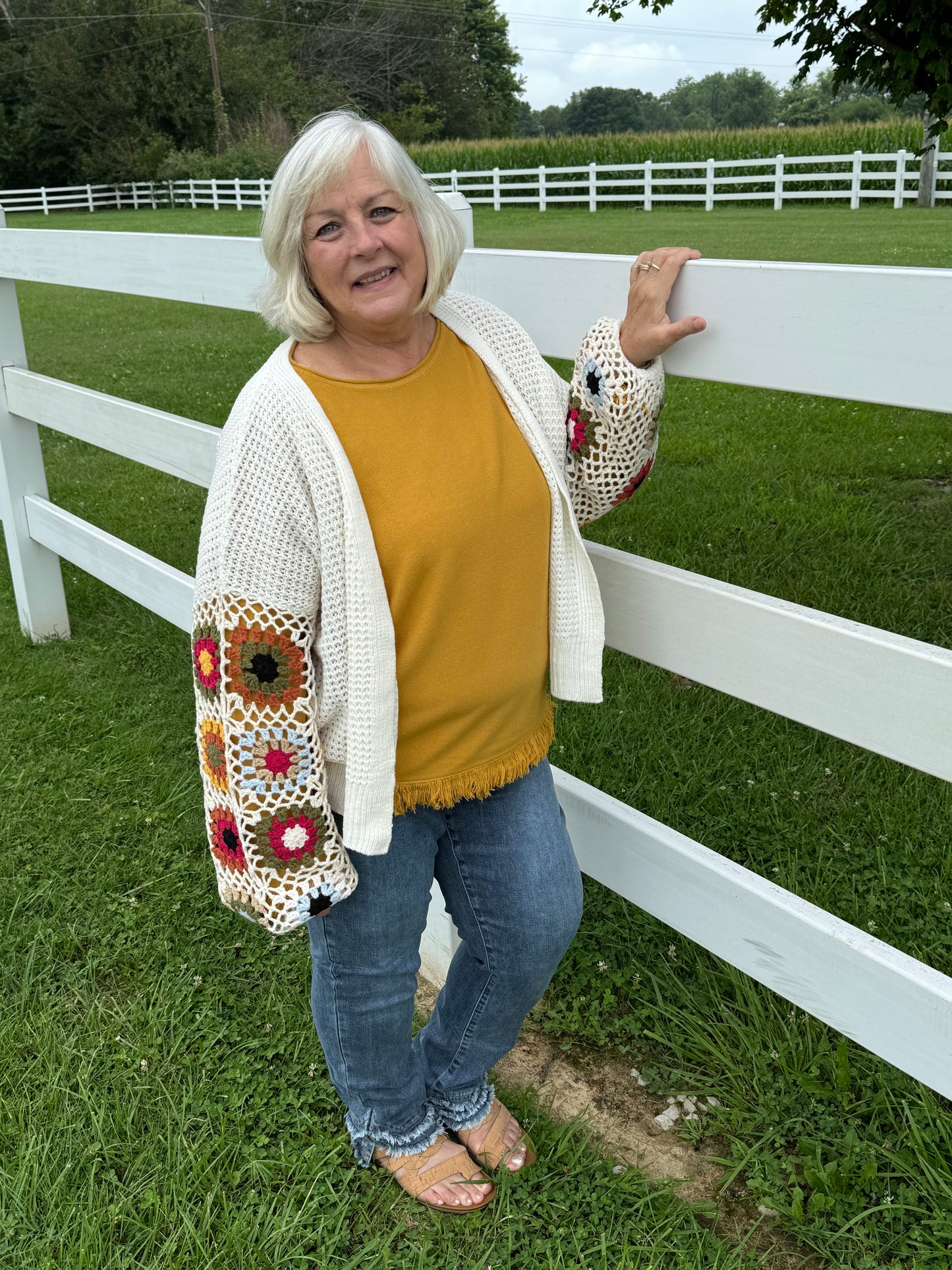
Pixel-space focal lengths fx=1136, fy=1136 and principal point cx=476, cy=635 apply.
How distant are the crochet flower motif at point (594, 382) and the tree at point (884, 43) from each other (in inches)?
112

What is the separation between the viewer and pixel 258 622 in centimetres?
164

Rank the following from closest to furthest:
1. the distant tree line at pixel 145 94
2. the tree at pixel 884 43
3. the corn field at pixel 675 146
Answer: the tree at pixel 884 43
the corn field at pixel 675 146
the distant tree line at pixel 145 94

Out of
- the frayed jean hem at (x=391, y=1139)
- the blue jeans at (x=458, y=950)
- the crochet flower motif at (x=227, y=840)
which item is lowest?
the frayed jean hem at (x=391, y=1139)

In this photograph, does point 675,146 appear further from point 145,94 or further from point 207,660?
point 207,660

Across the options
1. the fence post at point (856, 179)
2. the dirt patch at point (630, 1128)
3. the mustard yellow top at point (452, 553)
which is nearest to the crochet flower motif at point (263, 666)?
the mustard yellow top at point (452, 553)

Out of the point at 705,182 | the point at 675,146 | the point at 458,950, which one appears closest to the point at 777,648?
the point at 458,950

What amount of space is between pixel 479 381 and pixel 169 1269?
1547mm

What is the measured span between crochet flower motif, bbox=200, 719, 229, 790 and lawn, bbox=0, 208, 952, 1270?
2.70 ft

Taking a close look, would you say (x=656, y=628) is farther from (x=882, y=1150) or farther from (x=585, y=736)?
(x=585, y=736)

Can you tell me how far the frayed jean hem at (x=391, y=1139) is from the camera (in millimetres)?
2102

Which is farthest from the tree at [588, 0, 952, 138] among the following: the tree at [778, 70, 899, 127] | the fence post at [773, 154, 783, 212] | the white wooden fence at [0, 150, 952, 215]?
the tree at [778, 70, 899, 127]

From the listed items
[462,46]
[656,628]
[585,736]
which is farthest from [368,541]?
[462,46]

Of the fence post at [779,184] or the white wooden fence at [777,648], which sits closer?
the white wooden fence at [777,648]

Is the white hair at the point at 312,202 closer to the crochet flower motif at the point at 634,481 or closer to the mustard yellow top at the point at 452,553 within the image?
the mustard yellow top at the point at 452,553
